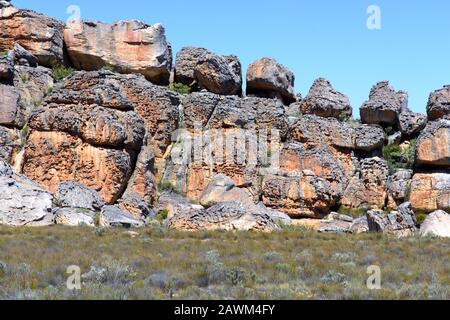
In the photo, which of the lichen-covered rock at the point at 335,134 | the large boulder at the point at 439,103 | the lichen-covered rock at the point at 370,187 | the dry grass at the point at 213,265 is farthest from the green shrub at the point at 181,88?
the dry grass at the point at 213,265

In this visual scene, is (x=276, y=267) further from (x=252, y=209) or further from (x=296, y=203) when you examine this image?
(x=296, y=203)

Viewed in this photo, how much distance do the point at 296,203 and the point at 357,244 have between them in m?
13.6

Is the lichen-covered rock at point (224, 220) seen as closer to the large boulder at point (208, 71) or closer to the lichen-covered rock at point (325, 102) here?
the large boulder at point (208, 71)

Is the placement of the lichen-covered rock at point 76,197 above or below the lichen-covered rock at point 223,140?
below

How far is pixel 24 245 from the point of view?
16.5 metres

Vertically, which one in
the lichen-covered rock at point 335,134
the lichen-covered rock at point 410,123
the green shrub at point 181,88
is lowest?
the lichen-covered rock at point 335,134

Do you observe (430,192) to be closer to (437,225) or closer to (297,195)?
(437,225)

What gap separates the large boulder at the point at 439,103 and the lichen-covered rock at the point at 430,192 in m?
4.92

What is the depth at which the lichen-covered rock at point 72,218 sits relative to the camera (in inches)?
923

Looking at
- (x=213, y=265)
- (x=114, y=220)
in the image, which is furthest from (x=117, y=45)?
(x=213, y=265)

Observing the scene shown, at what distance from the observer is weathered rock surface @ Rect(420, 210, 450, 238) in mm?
26697

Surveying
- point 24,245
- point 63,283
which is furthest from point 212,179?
point 63,283

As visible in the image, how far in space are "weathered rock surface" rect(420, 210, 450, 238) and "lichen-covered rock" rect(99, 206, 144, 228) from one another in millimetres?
12641

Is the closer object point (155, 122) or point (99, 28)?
point (155, 122)
